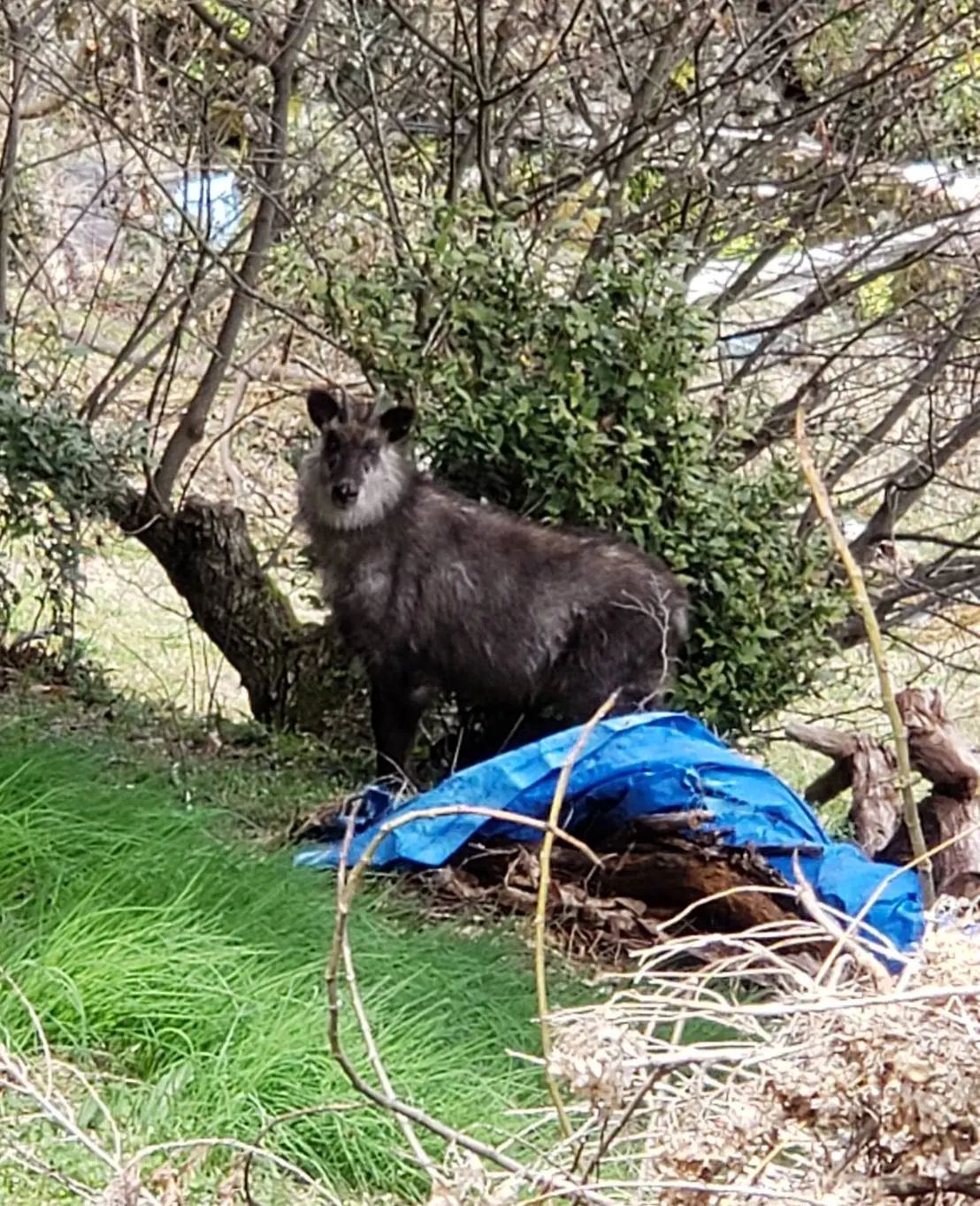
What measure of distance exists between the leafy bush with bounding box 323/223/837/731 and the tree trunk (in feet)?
3.10

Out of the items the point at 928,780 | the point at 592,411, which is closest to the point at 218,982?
the point at 928,780

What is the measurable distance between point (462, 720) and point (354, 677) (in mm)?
482

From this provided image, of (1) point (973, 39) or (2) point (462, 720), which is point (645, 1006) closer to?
(2) point (462, 720)

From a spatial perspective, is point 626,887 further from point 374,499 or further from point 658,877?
point 374,499

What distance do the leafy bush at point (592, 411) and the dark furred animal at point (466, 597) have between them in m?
0.24

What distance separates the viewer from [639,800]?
5.66m

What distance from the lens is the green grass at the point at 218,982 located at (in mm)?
3490

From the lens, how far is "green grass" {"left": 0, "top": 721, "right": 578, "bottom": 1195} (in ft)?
11.5

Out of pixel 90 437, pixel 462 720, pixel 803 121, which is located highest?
pixel 803 121

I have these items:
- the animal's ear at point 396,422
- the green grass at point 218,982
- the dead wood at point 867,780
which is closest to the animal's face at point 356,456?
the animal's ear at point 396,422

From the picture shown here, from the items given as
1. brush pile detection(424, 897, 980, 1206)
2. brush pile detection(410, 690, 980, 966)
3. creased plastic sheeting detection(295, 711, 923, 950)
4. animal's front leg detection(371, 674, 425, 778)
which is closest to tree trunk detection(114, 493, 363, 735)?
animal's front leg detection(371, 674, 425, 778)

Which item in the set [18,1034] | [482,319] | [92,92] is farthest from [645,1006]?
[92,92]

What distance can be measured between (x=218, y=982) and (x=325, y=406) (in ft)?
9.56

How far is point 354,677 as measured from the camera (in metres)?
7.20
